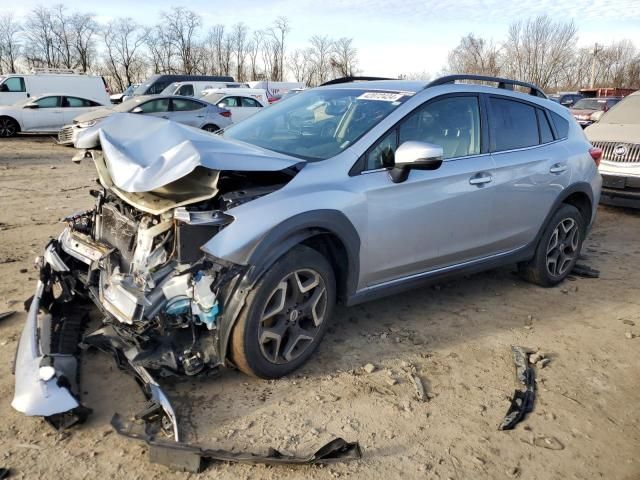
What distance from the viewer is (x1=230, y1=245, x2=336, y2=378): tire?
9.71ft

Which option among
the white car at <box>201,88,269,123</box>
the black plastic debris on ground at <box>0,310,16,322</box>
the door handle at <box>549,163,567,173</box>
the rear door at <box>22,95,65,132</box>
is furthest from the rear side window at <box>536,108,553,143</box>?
the rear door at <box>22,95,65,132</box>

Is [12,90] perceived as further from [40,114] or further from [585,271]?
[585,271]

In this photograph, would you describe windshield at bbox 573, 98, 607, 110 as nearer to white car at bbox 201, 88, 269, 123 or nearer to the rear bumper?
white car at bbox 201, 88, 269, 123

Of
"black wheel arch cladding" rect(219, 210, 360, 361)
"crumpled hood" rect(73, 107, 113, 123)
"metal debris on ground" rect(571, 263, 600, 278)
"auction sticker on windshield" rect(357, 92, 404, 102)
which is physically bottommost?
"metal debris on ground" rect(571, 263, 600, 278)

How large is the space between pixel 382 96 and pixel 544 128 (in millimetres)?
1766

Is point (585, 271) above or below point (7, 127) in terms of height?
below

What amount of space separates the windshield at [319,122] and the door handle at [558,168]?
1.65m

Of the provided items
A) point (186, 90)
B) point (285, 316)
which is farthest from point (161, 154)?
point (186, 90)

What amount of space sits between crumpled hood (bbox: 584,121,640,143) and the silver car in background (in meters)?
9.15

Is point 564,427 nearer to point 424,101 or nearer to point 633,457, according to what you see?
point 633,457

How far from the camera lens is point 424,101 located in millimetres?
3869

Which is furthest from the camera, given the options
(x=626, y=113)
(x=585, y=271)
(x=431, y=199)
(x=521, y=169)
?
(x=626, y=113)

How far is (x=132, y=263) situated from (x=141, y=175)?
52 centimetres

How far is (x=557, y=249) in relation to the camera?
5070 millimetres
